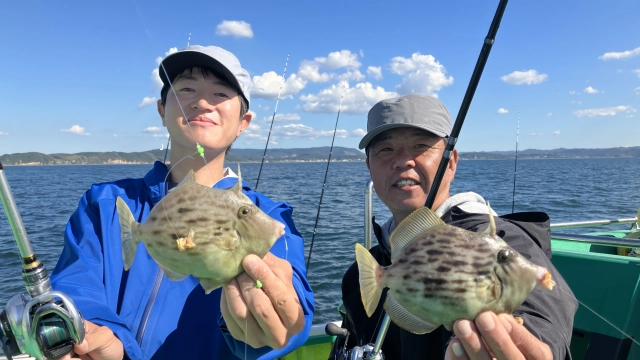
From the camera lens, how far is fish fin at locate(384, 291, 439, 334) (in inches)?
72.1

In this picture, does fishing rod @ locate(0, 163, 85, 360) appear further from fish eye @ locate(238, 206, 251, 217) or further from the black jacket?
the black jacket

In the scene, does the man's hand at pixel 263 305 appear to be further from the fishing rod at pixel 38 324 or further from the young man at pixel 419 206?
the young man at pixel 419 206

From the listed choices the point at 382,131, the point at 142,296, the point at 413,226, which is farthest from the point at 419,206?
the point at 142,296

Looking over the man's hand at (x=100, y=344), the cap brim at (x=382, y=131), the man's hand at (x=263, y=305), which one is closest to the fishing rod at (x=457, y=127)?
the cap brim at (x=382, y=131)

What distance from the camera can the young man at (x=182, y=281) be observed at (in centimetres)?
190

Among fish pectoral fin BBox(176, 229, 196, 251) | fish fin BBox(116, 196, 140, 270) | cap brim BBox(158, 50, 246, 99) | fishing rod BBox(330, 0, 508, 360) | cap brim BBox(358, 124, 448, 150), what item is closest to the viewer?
fish pectoral fin BBox(176, 229, 196, 251)

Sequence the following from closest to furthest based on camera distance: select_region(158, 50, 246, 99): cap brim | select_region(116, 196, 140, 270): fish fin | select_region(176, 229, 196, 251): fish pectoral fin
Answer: select_region(176, 229, 196, 251): fish pectoral fin < select_region(116, 196, 140, 270): fish fin < select_region(158, 50, 246, 99): cap brim

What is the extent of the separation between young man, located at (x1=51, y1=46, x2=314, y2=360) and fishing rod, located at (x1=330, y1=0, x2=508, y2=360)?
1.87ft

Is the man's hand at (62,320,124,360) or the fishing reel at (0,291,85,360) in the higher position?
the fishing reel at (0,291,85,360)

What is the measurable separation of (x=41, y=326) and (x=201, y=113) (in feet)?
3.84

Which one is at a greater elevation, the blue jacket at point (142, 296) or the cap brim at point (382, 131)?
the cap brim at point (382, 131)

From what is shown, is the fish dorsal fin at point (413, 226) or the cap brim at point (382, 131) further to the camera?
the cap brim at point (382, 131)

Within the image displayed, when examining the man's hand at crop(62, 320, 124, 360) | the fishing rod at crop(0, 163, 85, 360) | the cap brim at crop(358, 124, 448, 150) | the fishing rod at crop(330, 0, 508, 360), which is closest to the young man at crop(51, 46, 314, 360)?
the man's hand at crop(62, 320, 124, 360)

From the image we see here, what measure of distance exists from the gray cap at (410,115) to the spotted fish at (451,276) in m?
0.97
